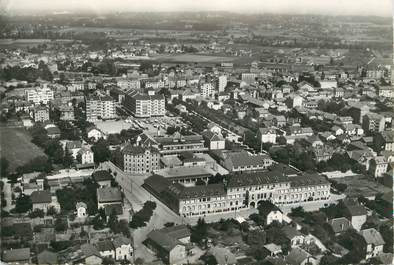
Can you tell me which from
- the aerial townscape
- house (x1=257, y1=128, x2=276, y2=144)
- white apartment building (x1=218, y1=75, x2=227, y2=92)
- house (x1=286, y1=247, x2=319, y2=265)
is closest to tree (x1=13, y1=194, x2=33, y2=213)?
the aerial townscape

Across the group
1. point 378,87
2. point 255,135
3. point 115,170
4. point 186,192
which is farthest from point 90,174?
point 378,87

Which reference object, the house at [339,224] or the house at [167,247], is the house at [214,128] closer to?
the house at [339,224]

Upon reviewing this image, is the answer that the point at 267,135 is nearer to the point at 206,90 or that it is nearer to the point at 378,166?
the point at 378,166

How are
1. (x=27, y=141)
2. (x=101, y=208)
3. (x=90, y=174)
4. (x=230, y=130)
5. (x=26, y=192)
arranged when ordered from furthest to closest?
1. (x=230, y=130)
2. (x=27, y=141)
3. (x=90, y=174)
4. (x=26, y=192)
5. (x=101, y=208)

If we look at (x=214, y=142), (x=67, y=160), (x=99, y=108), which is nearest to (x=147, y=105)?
(x=99, y=108)

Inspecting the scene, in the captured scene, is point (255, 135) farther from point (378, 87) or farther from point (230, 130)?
point (378, 87)

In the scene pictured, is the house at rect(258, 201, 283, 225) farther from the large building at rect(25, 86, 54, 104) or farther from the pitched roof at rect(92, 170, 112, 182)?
the large building at rect(25, 86, 54, 104)
